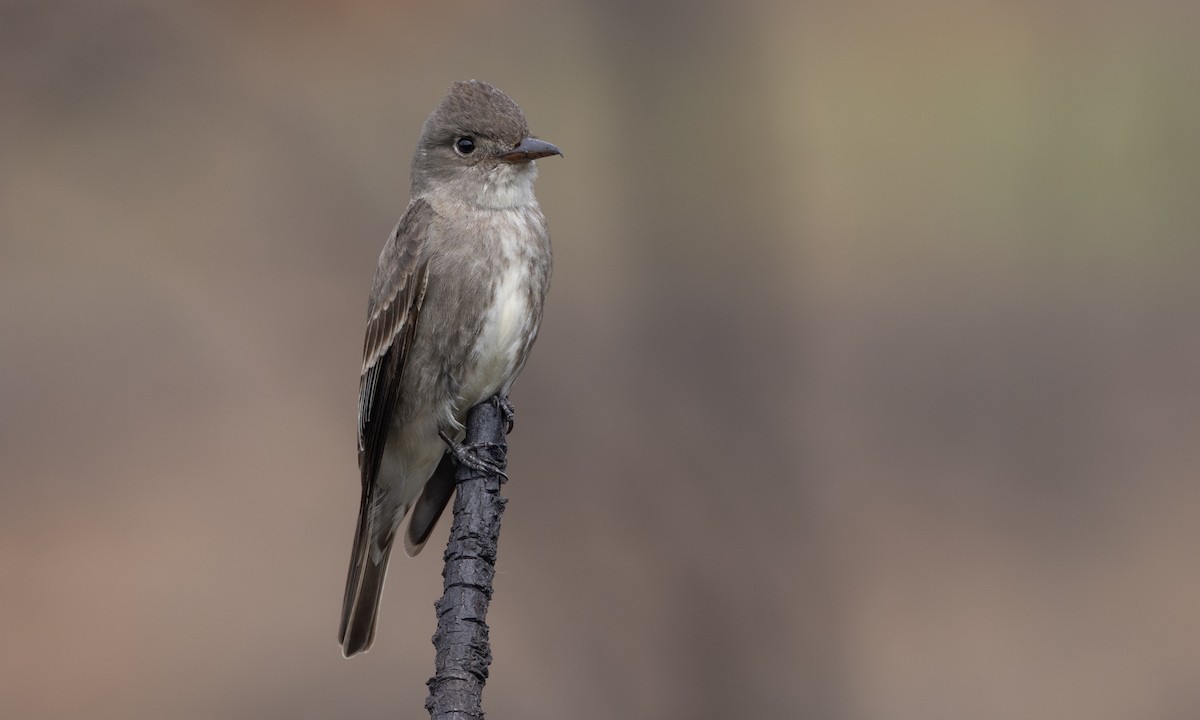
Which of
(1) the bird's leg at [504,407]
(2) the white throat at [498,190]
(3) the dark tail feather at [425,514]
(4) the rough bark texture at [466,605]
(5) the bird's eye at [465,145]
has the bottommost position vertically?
(4) the rough bark texture at [466,605]

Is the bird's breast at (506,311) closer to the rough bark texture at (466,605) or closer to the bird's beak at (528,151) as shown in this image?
the bird's beak at (528,151)

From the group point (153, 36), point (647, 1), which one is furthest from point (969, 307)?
point (153, 36)

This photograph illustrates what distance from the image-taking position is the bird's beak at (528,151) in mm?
3688

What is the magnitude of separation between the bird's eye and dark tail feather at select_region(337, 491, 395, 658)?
99 cm

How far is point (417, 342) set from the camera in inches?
152

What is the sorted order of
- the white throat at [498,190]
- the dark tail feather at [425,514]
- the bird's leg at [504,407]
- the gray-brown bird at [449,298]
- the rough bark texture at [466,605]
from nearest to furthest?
the rough bark texture at [466,605] < the bird's leg at [504,407] < the gray-brown bird at [449,298] < the white throat at [498,190] < the dark tail feather at [425,514]

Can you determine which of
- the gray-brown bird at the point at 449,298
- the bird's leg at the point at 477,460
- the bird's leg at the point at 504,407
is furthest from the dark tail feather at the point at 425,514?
the bird's leg at the point at 477,460

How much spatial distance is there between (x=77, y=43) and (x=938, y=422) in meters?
4.39

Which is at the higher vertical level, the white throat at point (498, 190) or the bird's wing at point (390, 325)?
the white throat at point (498, 190)

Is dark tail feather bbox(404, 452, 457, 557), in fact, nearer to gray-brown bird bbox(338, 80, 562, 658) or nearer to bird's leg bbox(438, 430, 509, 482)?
gray-brown bird bbox(338, 80, 562, 658)

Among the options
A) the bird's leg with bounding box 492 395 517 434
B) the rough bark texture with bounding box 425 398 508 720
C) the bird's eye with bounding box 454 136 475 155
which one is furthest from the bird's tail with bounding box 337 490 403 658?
the rough bark texture with bounding box 425 398 508 720

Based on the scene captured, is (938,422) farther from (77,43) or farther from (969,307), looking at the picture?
(77,43)

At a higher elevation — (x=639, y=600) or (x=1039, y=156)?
(x=1039, y=156)

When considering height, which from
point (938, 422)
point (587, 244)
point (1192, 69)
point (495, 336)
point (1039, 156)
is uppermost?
point (1192, 69)
